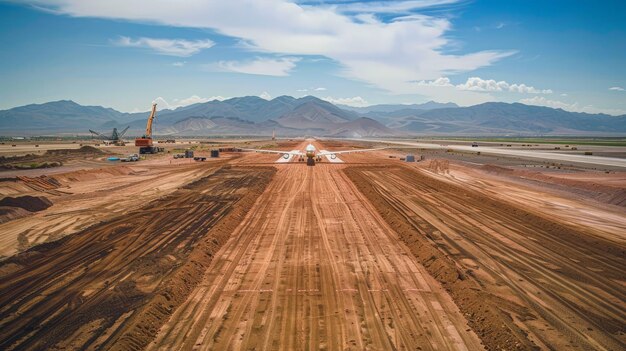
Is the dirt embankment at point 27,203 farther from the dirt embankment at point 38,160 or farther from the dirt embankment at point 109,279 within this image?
the dirt embankment at point 38,160

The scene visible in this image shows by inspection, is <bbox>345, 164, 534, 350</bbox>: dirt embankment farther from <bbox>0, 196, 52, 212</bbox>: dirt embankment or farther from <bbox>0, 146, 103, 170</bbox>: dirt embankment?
<bbox>0, 146, 103, 170</bbox>: dirt embankment

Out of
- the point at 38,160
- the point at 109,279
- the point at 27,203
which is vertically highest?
the point at 38,160

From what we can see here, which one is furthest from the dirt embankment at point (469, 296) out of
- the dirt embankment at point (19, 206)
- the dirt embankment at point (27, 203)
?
the dirt embankment at point (27, 203)

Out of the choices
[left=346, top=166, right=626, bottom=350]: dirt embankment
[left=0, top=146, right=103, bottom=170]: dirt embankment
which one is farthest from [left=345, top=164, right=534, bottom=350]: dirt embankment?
[left=0, top=146, right=103, bottom=170]: dirt embankment

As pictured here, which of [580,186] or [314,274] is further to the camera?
[580,186]

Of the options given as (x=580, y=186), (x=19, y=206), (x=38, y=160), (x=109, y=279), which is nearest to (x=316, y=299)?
(x=109, y=279)

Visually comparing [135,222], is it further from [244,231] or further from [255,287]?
[255,287]

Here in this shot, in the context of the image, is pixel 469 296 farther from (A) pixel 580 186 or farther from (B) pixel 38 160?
(B) pixel 38 160
